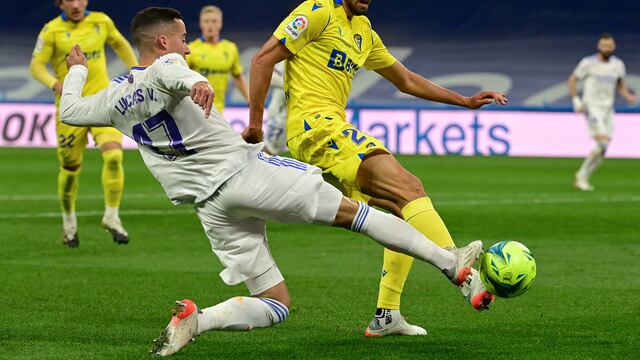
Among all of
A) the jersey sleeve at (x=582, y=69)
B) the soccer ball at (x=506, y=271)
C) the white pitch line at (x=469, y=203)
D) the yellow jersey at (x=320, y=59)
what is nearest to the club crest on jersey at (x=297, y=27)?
the yellow jersey at (x=320, y=59)

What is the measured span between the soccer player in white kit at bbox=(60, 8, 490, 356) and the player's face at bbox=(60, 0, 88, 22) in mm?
5998

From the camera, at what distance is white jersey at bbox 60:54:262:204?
5.68 metres

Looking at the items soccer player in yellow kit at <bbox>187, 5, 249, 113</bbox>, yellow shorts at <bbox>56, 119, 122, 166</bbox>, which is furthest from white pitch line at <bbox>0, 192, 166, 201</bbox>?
yellow shorts at <bbox>56, 119, 122, 166</bbox>

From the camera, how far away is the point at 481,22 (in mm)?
33906

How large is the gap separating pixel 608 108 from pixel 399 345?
14417 mm

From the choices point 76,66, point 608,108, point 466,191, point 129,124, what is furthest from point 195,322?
point 608,108

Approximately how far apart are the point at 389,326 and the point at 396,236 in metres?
1.03

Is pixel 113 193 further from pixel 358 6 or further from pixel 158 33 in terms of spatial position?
pixel 158 33

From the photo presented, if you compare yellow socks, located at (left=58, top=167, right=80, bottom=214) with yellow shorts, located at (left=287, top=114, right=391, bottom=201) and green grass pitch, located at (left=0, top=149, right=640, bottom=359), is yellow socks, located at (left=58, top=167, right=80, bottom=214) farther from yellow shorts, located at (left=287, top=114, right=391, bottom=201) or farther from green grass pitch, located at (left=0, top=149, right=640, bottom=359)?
yellow shorts, located at (left=287, top=114, right=391, bottom=201)

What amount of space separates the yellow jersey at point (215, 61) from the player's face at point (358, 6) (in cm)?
838

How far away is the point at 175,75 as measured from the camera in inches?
215

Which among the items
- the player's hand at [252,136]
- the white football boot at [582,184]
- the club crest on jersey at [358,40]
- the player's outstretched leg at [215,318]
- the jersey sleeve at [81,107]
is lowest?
the white football boot at [582,184]

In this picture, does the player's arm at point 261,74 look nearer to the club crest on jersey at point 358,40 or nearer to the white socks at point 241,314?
the club crest on jersey at point 358,40

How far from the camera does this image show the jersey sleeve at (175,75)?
539cm
